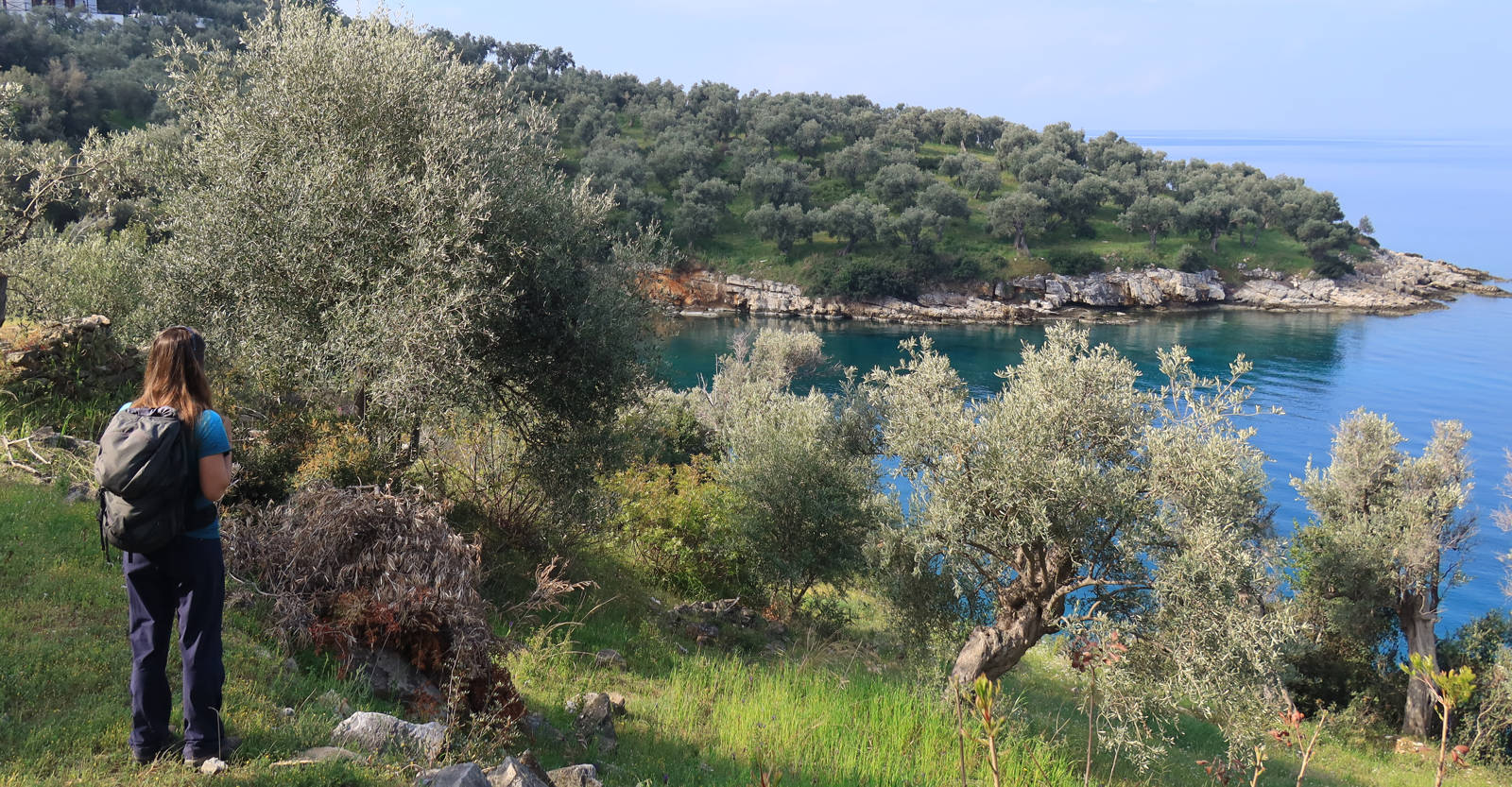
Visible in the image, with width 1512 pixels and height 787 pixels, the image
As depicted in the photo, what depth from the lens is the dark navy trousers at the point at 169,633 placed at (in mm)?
5703

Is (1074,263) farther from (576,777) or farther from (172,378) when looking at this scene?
(172,378)

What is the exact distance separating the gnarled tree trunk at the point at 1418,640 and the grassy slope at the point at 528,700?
17932 millimetres

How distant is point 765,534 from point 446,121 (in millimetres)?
12084

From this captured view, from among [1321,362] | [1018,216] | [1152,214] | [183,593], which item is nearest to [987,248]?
[1018,216]

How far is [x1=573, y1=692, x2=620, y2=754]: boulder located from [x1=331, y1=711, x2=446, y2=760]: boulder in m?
2.16

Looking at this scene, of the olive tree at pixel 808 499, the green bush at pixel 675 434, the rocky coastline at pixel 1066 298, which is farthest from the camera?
the rocky coastline at pixel 1066 298

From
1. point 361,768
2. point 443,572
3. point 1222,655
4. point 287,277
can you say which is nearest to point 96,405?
point 287,277

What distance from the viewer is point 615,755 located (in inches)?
328

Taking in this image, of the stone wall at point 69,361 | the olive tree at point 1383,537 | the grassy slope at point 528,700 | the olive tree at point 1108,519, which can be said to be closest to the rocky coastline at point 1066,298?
the olive tree at point 1383,537

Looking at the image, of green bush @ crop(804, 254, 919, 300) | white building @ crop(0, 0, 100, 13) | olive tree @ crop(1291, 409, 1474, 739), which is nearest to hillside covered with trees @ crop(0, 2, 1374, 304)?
green bush @ crop(804, 254, 919, 300)

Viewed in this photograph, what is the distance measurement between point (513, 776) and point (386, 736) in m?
1.18

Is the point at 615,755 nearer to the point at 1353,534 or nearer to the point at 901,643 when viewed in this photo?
the point at 901,643

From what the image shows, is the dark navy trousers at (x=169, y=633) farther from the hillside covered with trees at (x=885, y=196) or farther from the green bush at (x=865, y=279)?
the green bush at (x=865, y=279)

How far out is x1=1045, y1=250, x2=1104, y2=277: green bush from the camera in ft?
317
